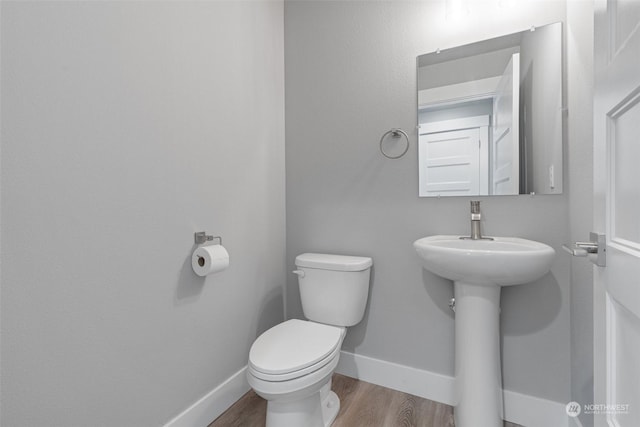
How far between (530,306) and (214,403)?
5.06ft

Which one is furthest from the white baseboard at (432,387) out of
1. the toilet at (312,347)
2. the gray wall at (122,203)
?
the gray wall at (122,203)

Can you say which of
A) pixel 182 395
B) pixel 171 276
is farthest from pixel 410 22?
pixel 182 395

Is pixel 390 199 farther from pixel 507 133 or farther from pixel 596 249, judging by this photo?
pixel 596 249

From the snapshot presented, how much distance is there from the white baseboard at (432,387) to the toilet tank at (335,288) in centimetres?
35

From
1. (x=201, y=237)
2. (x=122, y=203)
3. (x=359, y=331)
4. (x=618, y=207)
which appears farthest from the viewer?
(x=359, y=331)

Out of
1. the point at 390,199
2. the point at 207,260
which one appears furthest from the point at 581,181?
the point at 207,260

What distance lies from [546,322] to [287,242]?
1.42 metres

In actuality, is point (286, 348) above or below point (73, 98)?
below

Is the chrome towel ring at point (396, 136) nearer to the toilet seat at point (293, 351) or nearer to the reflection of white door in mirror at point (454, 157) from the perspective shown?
the reflection of white door in mirror at point (454, 157)

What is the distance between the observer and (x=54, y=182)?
0.90 metres

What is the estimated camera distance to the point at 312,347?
126 cm

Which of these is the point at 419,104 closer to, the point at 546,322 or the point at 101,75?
the point at 546,322

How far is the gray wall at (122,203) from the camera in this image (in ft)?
2.77

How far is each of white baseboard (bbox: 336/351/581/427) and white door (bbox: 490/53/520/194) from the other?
0.97 meters
